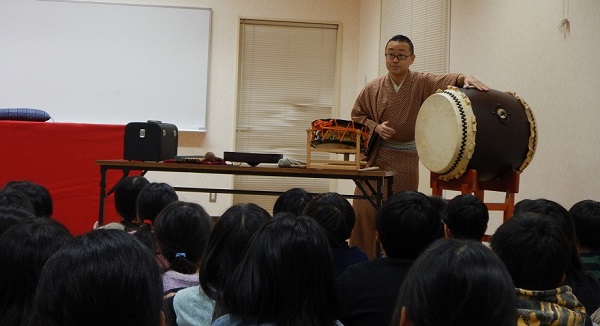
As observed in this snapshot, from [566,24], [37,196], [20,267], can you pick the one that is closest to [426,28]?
[566,24]

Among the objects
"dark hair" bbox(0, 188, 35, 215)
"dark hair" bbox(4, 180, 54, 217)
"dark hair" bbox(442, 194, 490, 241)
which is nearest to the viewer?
"dark hair" bbox(0, 188, 35, 215)

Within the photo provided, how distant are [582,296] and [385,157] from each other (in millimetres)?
2566

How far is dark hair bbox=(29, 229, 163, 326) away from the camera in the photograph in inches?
37.4

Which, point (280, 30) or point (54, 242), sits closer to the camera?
point (54, 242)

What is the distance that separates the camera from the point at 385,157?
14.3 ft

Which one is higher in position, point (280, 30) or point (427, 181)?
point (280, 30)

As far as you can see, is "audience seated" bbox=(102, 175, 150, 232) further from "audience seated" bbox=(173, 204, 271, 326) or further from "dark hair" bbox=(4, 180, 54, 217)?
"audience seated" bbox=(173, 204, 271, 326)

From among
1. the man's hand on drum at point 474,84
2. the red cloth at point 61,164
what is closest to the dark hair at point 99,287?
the man's hand on drum at point 474,84

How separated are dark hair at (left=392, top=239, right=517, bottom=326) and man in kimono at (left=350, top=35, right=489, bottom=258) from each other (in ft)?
10.4

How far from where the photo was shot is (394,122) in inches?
168

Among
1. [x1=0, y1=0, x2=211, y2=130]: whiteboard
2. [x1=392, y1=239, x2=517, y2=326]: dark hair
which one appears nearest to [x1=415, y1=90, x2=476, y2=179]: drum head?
[x1=392, y1=239, x2=517, y2=326]: dark hair

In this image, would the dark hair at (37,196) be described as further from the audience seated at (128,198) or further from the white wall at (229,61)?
the white wall at (229,61)

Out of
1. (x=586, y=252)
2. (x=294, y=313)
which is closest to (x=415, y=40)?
(x=586, y=252)

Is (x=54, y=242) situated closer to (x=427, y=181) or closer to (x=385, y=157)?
(x=385, y=157)
